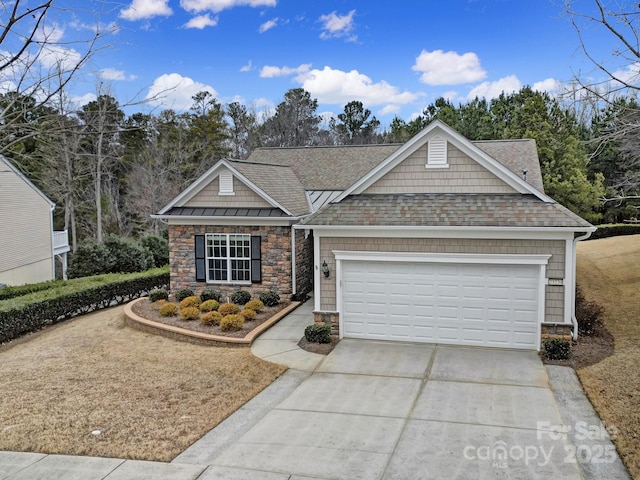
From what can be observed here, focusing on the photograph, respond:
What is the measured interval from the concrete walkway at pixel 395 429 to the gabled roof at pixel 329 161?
1116 cm

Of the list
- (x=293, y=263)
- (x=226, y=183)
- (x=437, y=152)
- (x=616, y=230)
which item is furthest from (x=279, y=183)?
(x=616, y=230)

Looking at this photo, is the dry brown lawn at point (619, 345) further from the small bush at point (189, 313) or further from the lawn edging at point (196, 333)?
the small bush at point (189, 313)

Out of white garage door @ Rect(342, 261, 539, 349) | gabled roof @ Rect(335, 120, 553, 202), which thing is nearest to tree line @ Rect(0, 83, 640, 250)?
gabled roof @ Rect(335, 120, 553, 202)

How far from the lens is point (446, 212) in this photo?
13.9 meters

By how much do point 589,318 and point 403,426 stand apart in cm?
811

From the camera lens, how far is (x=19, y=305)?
55.2ft

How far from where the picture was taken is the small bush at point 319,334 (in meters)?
13.8

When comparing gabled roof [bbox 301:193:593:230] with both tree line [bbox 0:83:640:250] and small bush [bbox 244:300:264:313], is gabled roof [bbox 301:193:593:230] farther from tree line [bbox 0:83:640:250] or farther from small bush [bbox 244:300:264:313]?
tree line [bbox 0:83:640:250]

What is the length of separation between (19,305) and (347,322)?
1004 cm

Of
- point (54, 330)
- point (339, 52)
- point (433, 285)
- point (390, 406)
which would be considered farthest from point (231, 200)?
point (339, 52)

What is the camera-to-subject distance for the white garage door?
13.3 m

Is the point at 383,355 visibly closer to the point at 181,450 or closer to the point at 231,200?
the point at 181,450

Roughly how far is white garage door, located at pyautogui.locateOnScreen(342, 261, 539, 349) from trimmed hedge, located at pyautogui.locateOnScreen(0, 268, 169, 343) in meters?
9.83

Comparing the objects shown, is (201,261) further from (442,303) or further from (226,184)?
(442,303)
